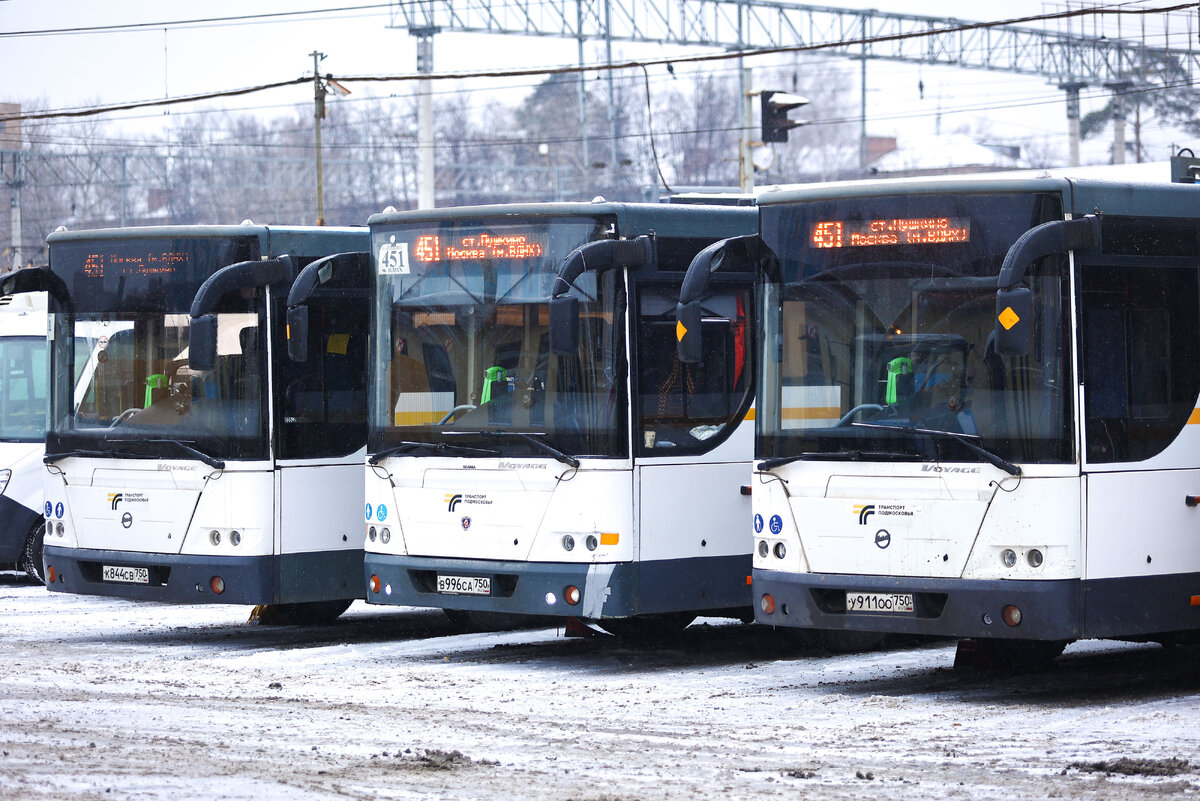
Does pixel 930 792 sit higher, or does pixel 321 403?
pixel 321 403

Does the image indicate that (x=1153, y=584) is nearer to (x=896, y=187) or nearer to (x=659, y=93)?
(x=896, y=187)

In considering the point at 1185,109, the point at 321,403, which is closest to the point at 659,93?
the point at 1185,109

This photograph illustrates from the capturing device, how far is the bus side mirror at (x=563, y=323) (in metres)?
12.1

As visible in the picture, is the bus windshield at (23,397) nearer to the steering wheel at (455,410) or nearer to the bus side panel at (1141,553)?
the steering wheel at (455,410)

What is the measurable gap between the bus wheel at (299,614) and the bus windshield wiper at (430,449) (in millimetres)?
2492

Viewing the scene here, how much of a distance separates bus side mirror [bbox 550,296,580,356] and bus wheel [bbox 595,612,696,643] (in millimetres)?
2531

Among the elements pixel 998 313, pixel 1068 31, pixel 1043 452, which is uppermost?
pixel 1068 31

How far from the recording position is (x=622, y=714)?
35.3 feet

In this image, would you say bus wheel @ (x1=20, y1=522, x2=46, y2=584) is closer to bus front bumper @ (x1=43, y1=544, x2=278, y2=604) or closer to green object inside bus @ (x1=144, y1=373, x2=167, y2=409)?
bus front bumper @ (x1=43, y1=544, x2=278, y2=604)

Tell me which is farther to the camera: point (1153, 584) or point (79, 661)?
point (79, 661)

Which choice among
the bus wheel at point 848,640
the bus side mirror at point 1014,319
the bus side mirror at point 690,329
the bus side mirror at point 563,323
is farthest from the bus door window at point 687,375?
the bus side mirror at point 1014,319

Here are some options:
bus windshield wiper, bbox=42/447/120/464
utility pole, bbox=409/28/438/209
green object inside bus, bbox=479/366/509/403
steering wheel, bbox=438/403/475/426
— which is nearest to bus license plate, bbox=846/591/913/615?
green object inside bus, bbox=479/366/509/403

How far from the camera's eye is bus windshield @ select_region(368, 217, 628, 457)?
492 inches

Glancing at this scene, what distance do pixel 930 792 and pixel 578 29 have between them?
51.7 meters
